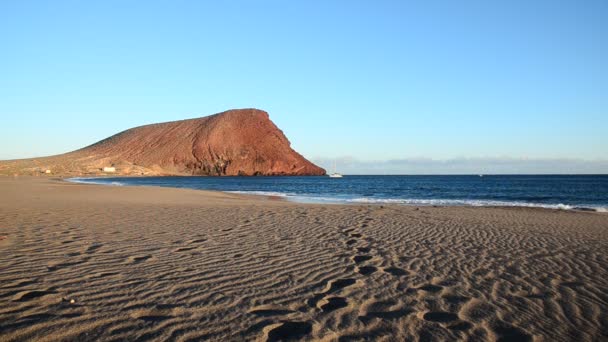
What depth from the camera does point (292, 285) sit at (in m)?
5.30

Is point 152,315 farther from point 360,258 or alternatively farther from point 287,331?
point 360,258

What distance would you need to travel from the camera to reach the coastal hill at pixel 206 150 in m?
126

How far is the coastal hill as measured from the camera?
413 ft

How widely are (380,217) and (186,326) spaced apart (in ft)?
36.0

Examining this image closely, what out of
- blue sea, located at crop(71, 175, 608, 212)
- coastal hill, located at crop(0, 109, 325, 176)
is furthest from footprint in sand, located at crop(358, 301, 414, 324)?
coastal hill, located at crop(0, 109, 325, 176)

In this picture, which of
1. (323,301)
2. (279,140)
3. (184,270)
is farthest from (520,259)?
(279,140)

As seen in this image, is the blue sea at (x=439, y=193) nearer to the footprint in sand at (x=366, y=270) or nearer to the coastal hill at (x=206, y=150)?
the footprint in sand at (x=366, y=270)

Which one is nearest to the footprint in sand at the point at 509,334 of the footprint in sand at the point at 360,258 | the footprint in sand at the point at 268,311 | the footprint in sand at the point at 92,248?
the footprint in sand at the point at 268,311

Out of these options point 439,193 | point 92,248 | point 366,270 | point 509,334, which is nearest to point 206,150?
point 439,193

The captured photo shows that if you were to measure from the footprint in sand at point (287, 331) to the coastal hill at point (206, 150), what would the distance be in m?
118

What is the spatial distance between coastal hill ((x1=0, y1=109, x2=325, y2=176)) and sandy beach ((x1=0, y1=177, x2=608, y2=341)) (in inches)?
4455

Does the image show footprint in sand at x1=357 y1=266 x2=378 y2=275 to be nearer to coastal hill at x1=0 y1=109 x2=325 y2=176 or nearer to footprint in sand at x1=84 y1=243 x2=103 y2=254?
footprint in sand at x1=84 y1=243 x2=103 y2=254

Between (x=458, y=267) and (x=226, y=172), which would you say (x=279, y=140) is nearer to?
(x=226, y=172)

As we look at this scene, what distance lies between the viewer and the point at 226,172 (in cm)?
13438
